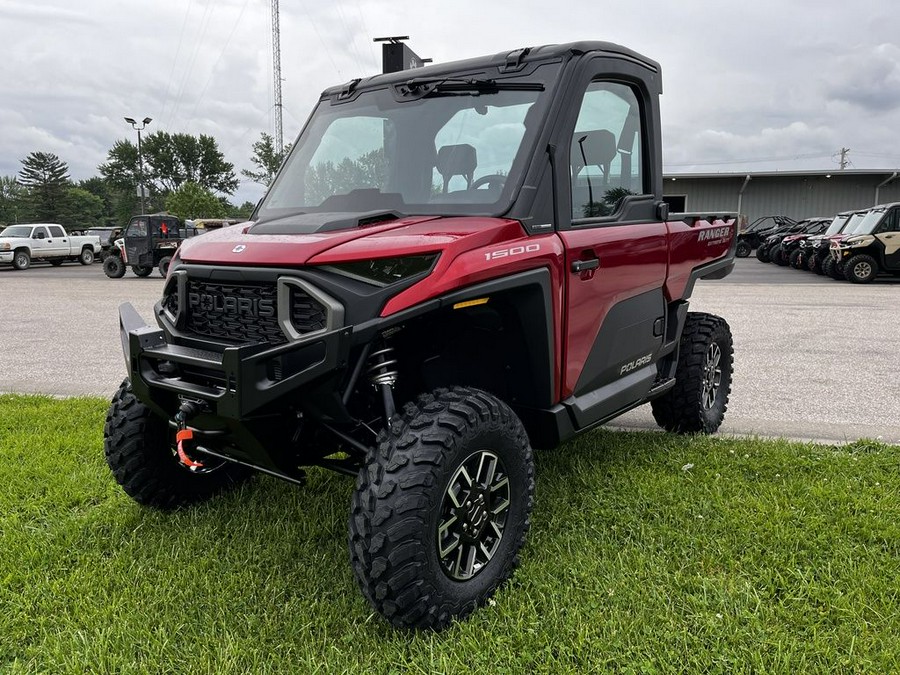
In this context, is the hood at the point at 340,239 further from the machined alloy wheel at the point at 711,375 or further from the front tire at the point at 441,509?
the machined alloy wheel at the point at 711,375

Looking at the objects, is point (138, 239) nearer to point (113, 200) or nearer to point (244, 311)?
point (244, 311)

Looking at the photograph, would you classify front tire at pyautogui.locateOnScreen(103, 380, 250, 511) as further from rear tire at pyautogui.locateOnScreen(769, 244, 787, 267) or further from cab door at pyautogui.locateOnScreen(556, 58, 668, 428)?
rear tire at pyautogui.locateOnScreen(769, 244, 787, 267)

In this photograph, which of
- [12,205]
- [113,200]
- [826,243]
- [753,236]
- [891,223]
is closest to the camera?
[891,223]

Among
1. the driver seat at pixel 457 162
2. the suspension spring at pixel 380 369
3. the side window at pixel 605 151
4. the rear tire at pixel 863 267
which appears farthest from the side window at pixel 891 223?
A: the suspension spring at pixel 380 369

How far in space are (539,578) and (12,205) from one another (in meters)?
106

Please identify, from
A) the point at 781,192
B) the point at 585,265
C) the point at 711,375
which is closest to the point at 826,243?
the point at 711,375

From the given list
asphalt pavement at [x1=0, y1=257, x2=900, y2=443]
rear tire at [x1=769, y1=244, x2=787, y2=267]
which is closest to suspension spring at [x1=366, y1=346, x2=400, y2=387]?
asphalt pavement at [x1=0, y1=257, x2=900, y2=443]

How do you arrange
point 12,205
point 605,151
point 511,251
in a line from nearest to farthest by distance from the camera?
point 511,251 < point 605,151 < point 12,205

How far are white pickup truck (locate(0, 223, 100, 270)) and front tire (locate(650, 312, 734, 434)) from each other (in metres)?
27.8

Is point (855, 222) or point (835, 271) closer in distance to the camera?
point (835, 271)

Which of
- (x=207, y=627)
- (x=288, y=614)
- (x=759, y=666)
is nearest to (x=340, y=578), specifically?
(x=288, y=614)

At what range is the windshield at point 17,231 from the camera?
2738cm

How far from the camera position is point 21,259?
1055 inches

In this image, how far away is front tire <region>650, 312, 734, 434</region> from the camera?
4750 millimetres
